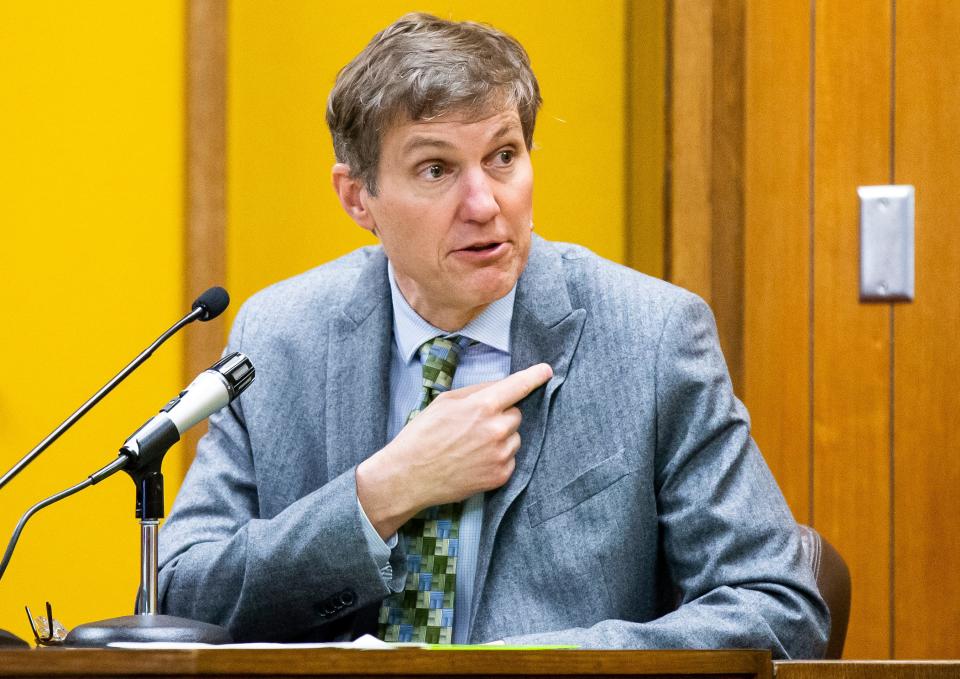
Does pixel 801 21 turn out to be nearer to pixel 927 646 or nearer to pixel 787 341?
pixel 787 341

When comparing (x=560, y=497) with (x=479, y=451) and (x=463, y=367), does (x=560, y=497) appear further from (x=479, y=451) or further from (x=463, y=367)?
(x=463, y=367)

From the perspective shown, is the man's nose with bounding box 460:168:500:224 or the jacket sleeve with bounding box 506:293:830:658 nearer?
the jacket sleeve with bounding box 506:293:830:658

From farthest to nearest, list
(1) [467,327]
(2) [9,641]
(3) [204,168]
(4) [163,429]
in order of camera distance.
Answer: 1. (3) [204,168]
2. (1) [467,327]
3. (4) [163,429]
4. (2) [9,641]

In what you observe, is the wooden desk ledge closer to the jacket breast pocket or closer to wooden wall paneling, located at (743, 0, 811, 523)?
the jacket breast pocket

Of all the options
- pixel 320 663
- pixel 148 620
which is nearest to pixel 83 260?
pixel 148 620

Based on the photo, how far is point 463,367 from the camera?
6.15ft

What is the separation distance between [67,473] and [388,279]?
115cm

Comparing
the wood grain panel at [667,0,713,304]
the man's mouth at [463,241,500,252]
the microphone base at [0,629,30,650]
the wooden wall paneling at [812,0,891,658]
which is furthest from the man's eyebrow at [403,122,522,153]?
the wooden wall paneling at [812,0,891,658]

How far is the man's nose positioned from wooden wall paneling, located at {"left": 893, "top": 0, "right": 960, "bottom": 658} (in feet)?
3.79

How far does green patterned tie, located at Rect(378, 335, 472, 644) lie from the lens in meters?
1.74

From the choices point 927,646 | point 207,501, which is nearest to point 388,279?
point 207,501

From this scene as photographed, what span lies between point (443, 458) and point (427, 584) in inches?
7.1

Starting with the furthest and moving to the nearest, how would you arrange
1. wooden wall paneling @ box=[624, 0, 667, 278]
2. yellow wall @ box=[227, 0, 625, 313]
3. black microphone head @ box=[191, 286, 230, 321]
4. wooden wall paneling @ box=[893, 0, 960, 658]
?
yellow wall @ box=[227, 0, 625, 313]
wooden wall paneling @ box=[624, 0, 667, 278]
wooden wall paneling @ box=[893, 0, 960, 658]
black microphone head @ box=[191, 286, 230, 321]

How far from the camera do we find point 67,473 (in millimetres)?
2785
